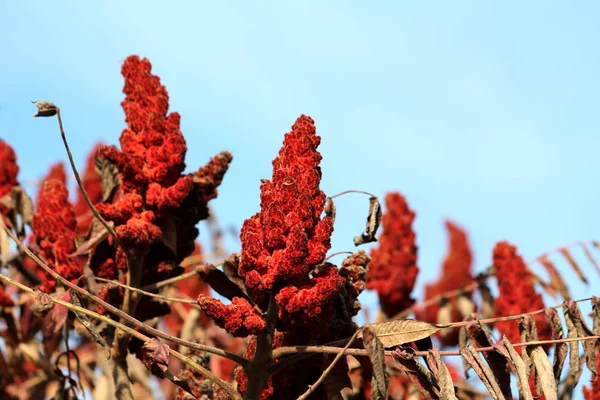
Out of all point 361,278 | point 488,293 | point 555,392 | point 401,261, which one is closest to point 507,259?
point 488,293

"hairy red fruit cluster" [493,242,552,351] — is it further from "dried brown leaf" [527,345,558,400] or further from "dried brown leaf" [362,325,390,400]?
"dried brown leaf" [362,325,390,400]

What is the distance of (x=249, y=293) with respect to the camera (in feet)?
10.6

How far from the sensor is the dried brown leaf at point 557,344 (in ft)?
10.3

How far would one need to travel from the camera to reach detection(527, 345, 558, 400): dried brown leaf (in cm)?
288

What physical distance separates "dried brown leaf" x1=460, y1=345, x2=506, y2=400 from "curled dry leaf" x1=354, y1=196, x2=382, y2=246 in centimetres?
84

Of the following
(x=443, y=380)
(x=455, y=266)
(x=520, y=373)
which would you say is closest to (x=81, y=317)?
(x=443, y=380)

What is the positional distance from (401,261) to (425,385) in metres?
3.32

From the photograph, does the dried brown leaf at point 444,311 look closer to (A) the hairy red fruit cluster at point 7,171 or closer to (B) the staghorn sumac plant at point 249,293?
(B) the staghorn sumac plant at point 249,293

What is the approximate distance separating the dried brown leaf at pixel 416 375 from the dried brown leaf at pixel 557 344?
0.48m

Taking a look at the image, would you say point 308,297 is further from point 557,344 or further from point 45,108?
point 45,108

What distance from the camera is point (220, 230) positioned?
28.0 ft

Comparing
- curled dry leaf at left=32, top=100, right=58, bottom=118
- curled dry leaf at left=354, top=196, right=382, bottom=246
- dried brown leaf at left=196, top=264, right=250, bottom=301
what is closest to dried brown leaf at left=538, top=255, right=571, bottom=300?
curled dry leaf at left=354, top=196, right=382, bottom=246

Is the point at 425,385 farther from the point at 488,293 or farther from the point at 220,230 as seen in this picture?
the point at 220,230

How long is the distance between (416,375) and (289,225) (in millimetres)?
610
